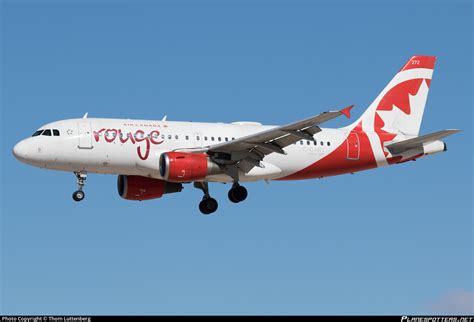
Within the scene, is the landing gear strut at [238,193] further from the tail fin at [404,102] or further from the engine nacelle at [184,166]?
the tail fin at [404,102]

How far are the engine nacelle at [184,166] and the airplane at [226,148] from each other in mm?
45

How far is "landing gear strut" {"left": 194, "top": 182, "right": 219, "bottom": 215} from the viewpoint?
55281mm

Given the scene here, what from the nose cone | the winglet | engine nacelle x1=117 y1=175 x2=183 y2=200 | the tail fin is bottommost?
the winglet

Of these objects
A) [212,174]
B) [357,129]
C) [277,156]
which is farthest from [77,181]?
[357,129]

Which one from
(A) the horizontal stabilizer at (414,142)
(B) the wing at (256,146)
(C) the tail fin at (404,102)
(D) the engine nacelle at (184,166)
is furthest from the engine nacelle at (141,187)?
(A) the horizontal stabilizer at (414,142)

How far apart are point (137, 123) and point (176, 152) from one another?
7.92ft

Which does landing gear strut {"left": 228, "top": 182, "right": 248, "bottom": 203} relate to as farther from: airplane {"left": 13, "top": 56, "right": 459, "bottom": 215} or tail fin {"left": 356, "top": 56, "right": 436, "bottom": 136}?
tail fin {"left": 356, "top": 56, "right": 436, "bottom": 136}

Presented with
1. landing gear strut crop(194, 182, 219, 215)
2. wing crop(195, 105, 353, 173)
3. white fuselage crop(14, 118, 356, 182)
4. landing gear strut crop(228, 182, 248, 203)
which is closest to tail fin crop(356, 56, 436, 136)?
wing crop(195, 105, 353, 173)

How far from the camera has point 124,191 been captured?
55.9 meters

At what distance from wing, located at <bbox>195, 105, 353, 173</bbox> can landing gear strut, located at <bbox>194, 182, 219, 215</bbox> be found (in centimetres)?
283

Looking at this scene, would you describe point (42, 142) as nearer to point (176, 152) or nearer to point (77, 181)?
point (77, 181)

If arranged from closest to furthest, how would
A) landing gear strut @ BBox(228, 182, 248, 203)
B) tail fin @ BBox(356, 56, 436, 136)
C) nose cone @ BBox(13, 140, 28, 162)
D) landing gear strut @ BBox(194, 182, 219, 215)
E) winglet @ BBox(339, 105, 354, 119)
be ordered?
winglet @ BBox(339, 105, 354, 119), nose cone @ BBox(13, 140, 28, 162), landing gear strut @ BBox(228, 182, 248, 203), landing gear strut @ BBox(194, 182, 219, 215), tail fin @ BBox(356, 56, 436, 136)

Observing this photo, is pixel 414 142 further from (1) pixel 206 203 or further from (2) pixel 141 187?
(2) pixel 141 187

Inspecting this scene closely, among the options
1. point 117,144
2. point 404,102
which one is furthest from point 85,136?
point 404,102
